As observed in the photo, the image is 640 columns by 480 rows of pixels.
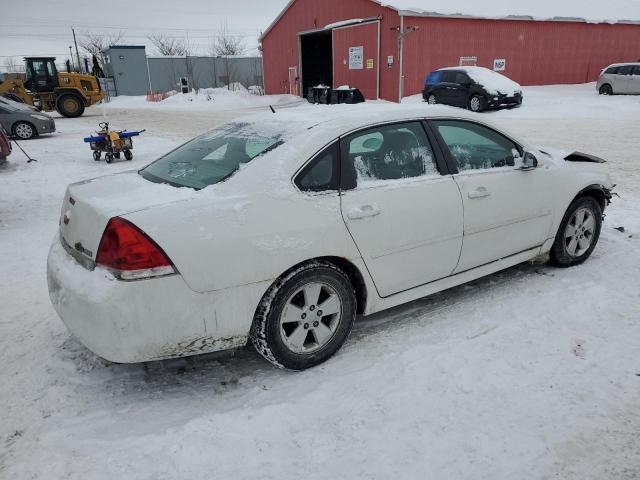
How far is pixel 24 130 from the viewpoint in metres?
16.1

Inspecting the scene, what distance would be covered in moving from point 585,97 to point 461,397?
23.7 m

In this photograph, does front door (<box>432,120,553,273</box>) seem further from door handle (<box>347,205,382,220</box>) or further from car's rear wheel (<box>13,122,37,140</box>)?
car's rear wheel (<box>13,122,37,140</box>)

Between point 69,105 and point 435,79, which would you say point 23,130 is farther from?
point 435,79

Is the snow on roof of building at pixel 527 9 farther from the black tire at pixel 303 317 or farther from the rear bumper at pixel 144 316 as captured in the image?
the rear bumper at pixel 144 316

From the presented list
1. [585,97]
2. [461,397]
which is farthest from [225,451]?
[585,97]

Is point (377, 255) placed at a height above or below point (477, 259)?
above

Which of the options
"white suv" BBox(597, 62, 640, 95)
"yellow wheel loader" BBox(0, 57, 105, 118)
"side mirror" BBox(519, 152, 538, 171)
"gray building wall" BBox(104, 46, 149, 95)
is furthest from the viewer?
"gray building wall" BBox(104, 46, 149, 95)

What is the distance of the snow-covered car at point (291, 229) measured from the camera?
2.55m

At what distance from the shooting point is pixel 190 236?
256cm

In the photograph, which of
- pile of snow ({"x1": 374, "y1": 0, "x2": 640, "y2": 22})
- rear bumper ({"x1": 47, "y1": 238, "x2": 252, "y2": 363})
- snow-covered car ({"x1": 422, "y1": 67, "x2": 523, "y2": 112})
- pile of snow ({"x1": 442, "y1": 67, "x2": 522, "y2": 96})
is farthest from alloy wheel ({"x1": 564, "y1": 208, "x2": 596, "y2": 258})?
pile of snow ({"x1": 374, "y1": 0, "x2": 640, "y2": 22})

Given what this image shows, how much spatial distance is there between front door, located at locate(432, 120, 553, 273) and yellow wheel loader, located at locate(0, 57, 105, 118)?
24.0 m

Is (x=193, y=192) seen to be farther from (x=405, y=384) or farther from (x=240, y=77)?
(x=240, y=77)

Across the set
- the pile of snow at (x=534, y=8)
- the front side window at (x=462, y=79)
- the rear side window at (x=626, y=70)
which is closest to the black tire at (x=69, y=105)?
the pile of snow at (x=534, y=8)

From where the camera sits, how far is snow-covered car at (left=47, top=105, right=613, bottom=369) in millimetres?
2553
